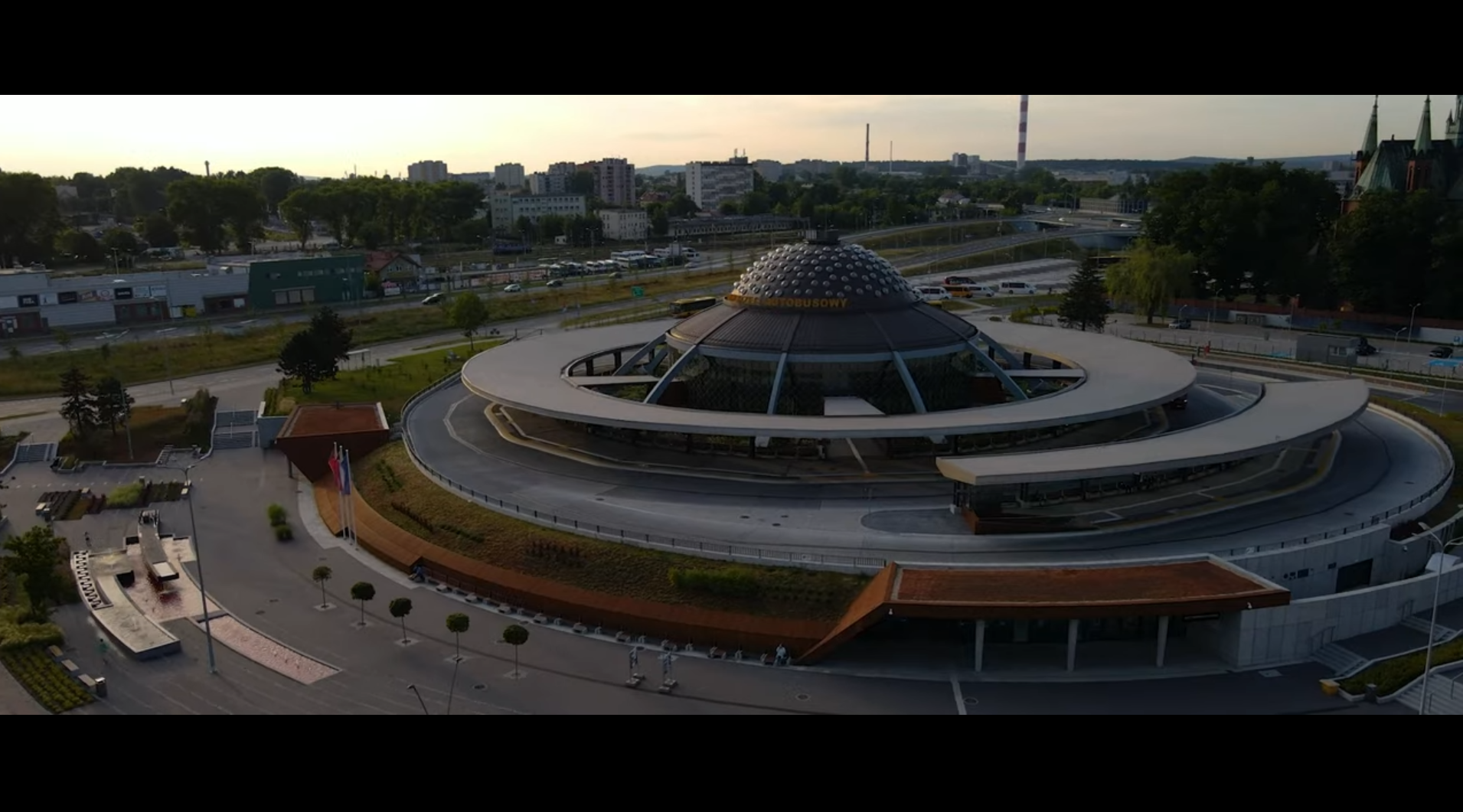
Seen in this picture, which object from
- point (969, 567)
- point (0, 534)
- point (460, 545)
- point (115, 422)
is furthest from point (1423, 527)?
point (115, 422)

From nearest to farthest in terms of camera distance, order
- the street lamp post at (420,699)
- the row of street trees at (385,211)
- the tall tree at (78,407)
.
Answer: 1. the street lamp post at (420,699)
2. the tall tree at (78,407)
3. the row of street trees at (385,211)

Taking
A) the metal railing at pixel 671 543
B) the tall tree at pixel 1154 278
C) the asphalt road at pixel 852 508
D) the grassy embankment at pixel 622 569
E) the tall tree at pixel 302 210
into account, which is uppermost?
the tall tree at pixel 302 210

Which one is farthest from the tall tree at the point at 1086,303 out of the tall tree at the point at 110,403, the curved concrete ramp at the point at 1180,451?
the tall tree at the point at 110,403

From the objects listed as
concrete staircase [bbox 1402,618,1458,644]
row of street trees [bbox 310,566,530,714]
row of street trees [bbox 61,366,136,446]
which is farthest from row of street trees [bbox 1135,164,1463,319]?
row of street trees [bbox 61,366,136,446]

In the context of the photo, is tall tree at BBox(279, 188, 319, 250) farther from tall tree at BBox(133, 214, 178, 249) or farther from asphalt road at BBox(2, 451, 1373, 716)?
asphalt road at BBox(2, 451, 1373, 716)

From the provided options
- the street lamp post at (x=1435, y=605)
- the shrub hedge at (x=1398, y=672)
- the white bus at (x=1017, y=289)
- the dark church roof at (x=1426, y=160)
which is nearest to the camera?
the street lamp post at (x=1435, y=605)

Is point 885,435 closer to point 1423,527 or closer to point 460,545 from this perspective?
point 460,545

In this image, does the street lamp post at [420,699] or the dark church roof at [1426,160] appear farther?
the dark church roof at [1426,160]

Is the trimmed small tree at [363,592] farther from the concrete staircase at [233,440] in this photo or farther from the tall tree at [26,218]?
the tall tree at [26,218]
